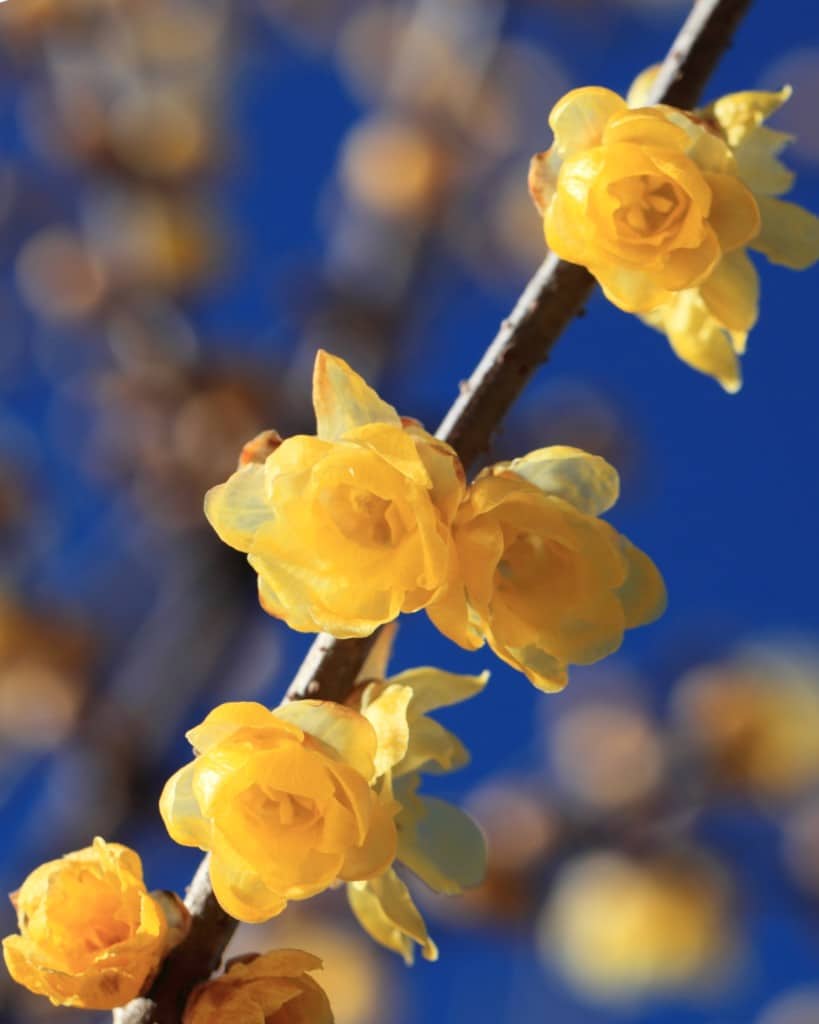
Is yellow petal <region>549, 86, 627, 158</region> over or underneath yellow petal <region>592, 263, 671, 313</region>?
over

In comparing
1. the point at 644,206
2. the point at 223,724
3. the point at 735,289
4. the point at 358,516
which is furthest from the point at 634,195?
the point at 223,724

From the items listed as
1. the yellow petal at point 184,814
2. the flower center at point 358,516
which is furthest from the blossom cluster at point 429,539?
the yellow petal at point 184,814

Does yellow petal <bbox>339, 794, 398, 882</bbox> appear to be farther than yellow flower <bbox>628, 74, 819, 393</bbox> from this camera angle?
No

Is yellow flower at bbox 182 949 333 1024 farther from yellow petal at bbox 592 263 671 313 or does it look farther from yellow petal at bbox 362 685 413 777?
yellow petal at bbox 592 263 671 313

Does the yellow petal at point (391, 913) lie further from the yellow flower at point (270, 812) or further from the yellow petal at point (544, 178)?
the yellow petal at point (544, 178)

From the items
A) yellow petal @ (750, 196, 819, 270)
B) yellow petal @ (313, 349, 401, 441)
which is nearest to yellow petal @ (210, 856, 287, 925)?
yellow petal @ (313, 349, 401, 441)

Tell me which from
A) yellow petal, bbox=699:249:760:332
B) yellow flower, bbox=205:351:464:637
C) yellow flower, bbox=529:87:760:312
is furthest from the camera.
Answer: yellow petal, bbox=699:249:760:332
